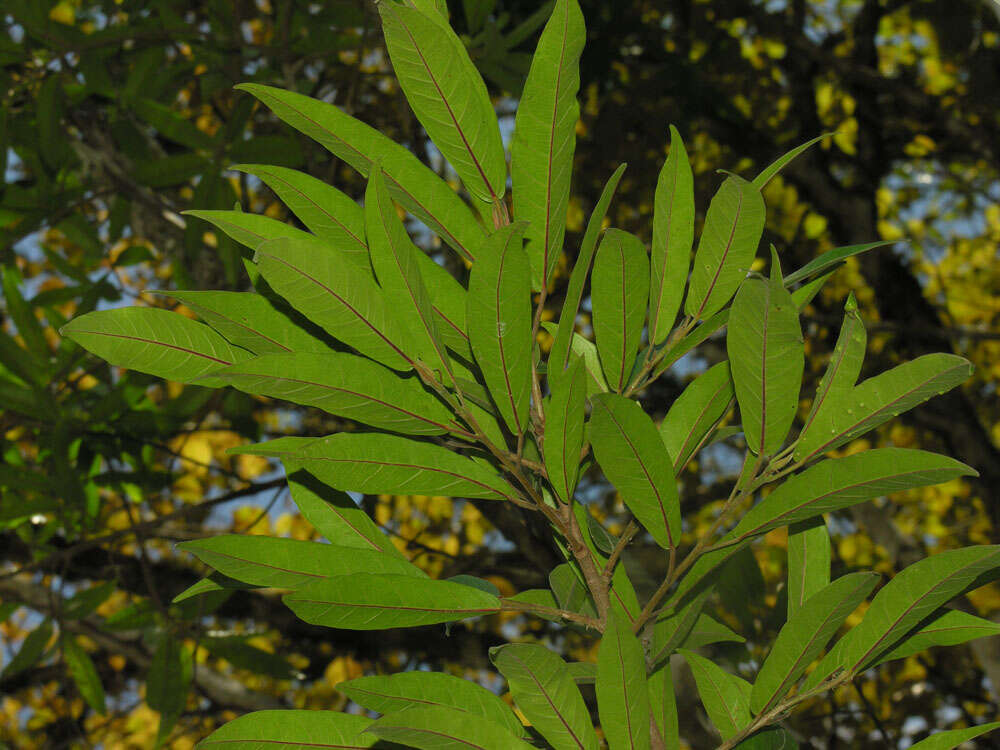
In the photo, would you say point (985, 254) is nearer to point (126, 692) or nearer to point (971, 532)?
point (971, 532)

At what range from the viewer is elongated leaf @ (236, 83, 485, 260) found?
523 mm

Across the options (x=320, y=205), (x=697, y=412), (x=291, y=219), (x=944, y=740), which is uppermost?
(x=291, y=219)

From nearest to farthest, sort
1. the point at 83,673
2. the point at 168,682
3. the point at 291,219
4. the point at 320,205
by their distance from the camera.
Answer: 1. the point at 320,205
2. the point at 168,682
3. the point at 83,673
4. the point at 291,219

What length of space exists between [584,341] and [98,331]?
13.9 inches

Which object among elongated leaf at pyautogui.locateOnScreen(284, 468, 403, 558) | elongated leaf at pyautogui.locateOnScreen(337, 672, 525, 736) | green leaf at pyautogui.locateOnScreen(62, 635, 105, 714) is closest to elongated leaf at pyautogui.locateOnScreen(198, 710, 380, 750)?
elongated leaf at pyautogui.locateOnScreen(337, 672, 525, 736)

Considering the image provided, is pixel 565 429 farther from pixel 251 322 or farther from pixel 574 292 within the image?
pixel 251 322

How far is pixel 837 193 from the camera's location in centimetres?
303

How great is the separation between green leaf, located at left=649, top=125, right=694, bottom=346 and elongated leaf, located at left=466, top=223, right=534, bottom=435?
129 mm

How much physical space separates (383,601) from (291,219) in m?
1.87

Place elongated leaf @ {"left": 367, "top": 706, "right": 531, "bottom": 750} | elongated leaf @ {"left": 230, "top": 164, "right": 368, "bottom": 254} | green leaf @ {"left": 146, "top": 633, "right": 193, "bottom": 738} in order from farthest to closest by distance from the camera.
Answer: green leaf @ {"left": 146, "top": 633, "right": 193, "bottom": 738} < elongated leaf @ {"left": 230, "top": 164, "right": 368, "bottom": 254} < elongated leaf @ {"left": 367, "top": 706, "right": 531, "bottom": 750}

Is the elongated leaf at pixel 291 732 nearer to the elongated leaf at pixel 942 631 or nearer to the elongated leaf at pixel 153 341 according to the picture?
the elongated leaf at pixel 153 341

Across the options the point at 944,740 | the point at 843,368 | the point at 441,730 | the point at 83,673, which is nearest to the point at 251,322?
the point at 441,730

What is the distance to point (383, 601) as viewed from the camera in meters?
0.48

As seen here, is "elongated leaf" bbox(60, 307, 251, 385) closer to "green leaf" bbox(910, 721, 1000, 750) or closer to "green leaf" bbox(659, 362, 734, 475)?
"green leaf" bbox(659, 362, 734, 475)
